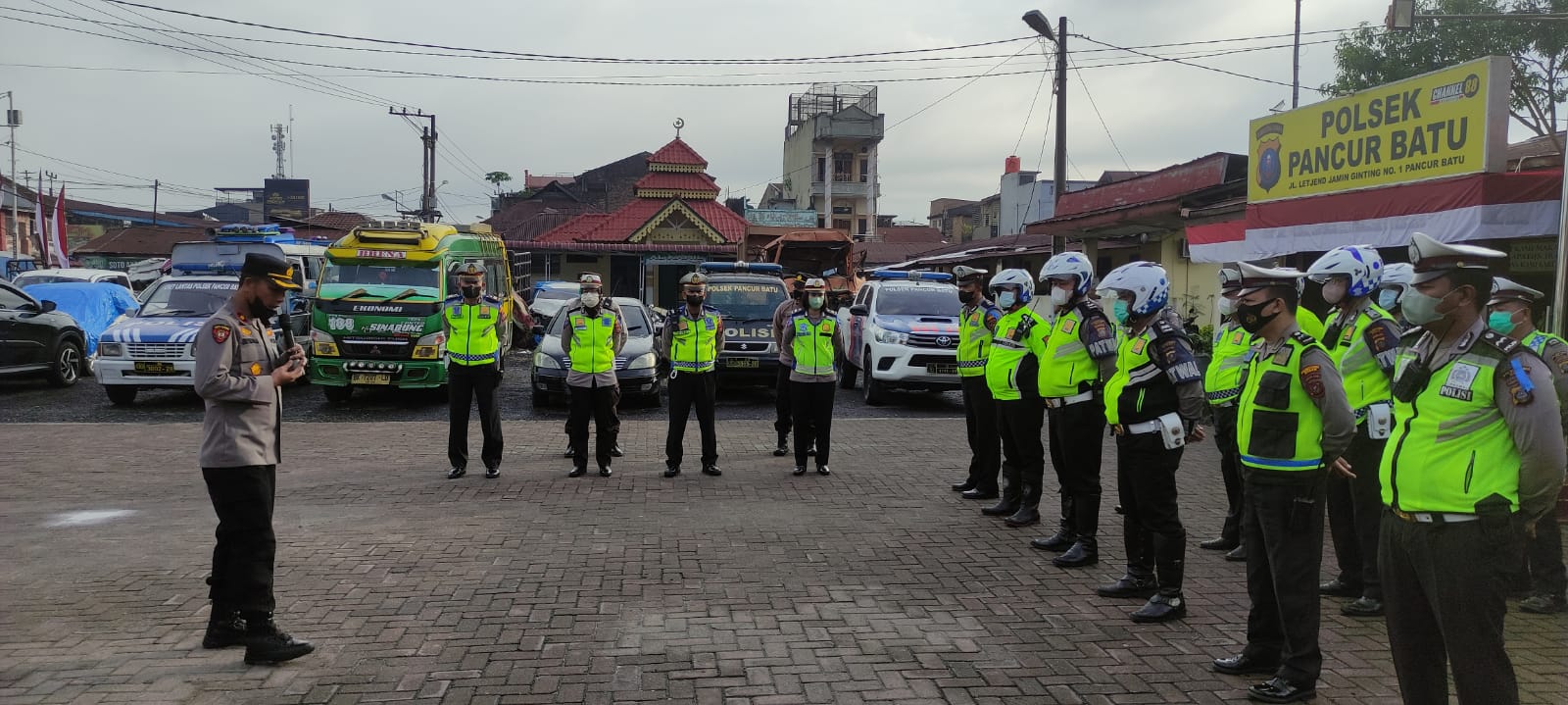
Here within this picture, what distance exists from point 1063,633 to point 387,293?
38.8ft

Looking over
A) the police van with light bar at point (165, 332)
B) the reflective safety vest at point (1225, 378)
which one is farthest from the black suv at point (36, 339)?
the reflective safety vest at point (1225, 378)

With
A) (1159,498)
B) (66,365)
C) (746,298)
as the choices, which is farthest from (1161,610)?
(66,365)

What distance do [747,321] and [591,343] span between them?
5.98 metres

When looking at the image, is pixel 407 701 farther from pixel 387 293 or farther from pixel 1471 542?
pixel 387 293

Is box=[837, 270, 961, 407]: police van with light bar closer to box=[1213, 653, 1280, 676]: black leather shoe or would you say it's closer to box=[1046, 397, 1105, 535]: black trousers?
box=[1046, 397, 1105, 535]: black trousers

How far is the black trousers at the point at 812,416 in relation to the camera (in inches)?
A: 380

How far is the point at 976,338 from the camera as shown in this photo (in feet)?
27.6

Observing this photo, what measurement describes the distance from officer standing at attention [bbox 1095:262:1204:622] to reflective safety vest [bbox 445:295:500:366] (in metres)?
5.81

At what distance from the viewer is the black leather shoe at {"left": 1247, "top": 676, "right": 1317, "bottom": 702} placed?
4.27m

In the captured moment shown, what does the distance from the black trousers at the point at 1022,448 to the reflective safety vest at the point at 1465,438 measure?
12.5 ft

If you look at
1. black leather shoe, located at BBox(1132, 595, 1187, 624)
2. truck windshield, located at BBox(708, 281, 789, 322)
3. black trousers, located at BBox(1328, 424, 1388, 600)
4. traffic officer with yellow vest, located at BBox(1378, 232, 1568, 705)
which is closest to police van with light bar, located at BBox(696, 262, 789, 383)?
truck windshield, located at BBox(708, 281, 789, 322)

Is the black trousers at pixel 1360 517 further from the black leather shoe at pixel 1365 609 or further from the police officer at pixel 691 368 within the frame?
the police officer at pixel 691 368

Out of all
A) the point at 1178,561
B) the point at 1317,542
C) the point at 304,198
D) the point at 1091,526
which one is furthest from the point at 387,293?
the point at 304,198

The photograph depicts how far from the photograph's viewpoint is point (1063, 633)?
5.12 meters
